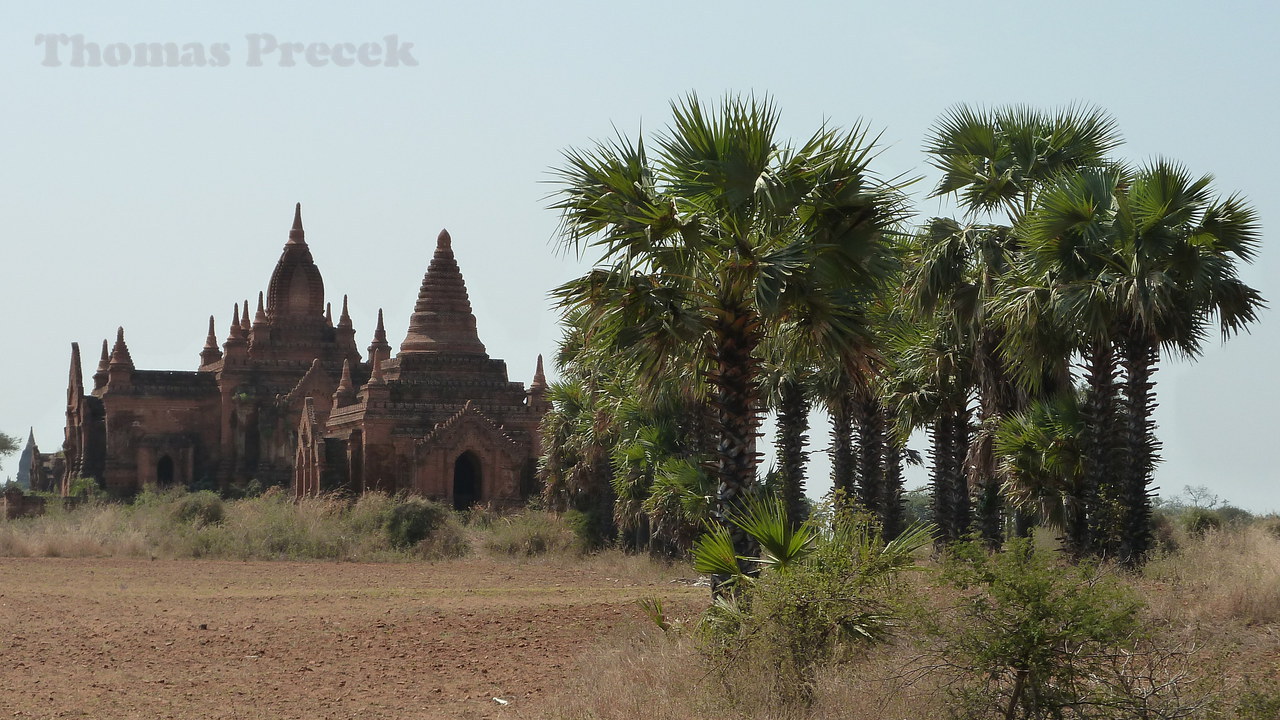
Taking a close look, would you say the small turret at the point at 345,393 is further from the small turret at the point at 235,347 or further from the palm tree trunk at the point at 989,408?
the palm tree trunk at the point at 989,408

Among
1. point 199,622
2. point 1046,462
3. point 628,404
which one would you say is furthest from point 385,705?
point 628,404

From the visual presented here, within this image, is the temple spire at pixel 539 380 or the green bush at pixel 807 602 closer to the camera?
the green bush at pixel 807 602

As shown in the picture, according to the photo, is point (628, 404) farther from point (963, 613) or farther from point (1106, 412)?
point (963, 613)

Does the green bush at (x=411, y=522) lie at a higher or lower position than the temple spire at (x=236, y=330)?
lower

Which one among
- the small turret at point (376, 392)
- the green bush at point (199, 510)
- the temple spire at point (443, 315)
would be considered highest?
the temple spire at point (443, 315)

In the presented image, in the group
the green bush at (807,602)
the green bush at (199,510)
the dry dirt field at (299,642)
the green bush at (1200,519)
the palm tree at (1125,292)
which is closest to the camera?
the green bush at (807,602)

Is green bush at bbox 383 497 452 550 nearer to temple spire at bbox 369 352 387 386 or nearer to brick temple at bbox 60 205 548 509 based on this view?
brick temple at bbox 60 205 548 509

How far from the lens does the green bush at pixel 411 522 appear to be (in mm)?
34188

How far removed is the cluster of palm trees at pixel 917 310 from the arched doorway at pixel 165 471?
3629 cm

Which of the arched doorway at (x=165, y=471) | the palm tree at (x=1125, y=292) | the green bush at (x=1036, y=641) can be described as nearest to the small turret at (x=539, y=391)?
the arched doorway at (x=165, y=471)

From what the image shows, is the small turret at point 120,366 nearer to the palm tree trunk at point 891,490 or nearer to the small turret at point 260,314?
the small turret at point 260,314

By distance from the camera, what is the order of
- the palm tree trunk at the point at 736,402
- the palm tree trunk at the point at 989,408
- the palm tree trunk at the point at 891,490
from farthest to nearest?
1. the palm tree trunk at the point at 891,490
2. the palm tree trunk at the point at 989,408
3. the palm tree trunk at the point at 736,402

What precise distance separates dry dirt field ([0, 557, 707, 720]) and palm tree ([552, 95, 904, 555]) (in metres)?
3.17

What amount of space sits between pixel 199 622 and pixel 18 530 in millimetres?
20787
